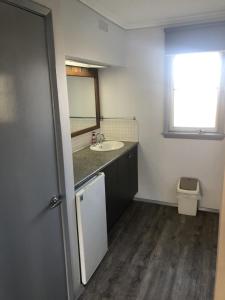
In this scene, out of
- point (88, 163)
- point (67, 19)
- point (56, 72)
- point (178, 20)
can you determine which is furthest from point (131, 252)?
point (178, 20)

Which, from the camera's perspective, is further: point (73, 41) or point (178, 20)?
point (178, 20)

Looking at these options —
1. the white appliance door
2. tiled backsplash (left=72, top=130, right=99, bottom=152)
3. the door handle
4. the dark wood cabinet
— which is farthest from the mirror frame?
the door handle

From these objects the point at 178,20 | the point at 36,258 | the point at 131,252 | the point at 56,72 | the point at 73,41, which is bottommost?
the point at 131,252

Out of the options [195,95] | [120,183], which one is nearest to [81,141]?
[120,183]

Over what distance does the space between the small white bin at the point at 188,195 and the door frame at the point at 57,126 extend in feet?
5.77

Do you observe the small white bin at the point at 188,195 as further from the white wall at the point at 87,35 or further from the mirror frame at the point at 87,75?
the white wall at the point at 87,35

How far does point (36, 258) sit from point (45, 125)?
83 centimetres

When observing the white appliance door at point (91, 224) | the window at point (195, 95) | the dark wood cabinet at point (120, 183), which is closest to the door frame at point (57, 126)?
the white appliance door at point (91, 224)

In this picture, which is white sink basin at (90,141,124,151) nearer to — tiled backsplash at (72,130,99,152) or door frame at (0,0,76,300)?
tiled backsplash at (72,130,99,152)

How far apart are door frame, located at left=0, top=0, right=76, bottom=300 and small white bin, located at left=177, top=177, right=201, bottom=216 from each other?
1.76m

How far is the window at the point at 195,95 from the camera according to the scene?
3.00 metres

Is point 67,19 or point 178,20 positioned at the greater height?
point 178,20

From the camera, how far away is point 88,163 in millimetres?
2576

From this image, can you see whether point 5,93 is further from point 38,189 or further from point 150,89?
point 150,89
